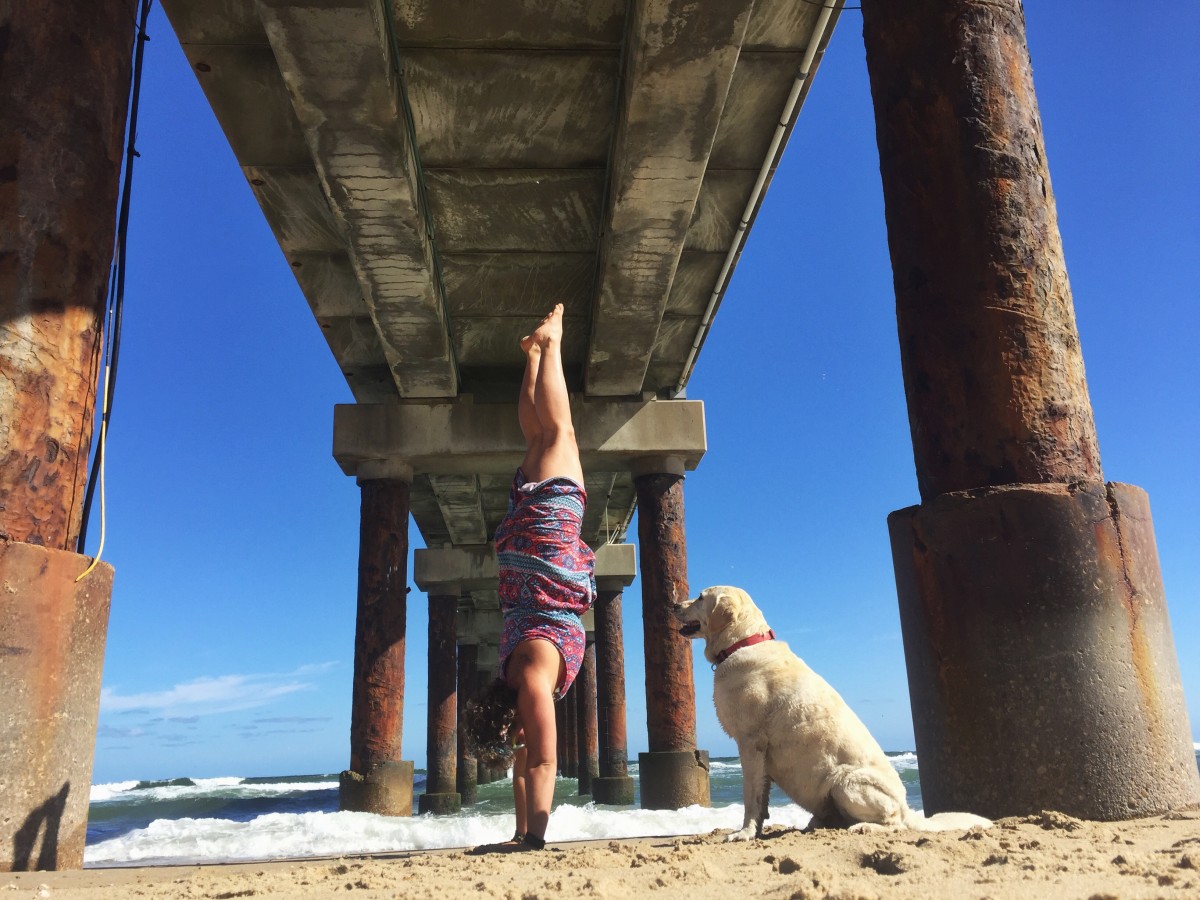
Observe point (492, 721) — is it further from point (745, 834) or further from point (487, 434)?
point (487, 434)

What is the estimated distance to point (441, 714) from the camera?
750 inches

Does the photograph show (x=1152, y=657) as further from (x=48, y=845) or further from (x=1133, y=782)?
(x=48, y=845)

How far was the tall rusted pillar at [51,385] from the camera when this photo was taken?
3.29 meters

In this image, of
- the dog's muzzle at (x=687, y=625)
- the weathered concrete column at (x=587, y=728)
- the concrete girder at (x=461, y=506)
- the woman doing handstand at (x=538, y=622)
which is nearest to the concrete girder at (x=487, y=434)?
the concrete girder at (x=461, y=506)

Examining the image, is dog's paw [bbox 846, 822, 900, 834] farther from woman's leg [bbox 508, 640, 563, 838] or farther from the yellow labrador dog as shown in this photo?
woman's leg [bbox 508, 640, 563, 838]

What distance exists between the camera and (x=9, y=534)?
3381 mm

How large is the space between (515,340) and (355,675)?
4329 millimetres

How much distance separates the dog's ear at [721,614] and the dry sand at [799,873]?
1.14 meters

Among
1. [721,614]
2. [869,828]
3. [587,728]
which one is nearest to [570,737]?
[587,728]

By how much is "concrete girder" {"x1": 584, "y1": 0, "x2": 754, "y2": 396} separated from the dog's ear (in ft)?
12.6

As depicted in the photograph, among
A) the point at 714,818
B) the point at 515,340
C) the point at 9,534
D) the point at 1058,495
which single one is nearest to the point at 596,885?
the point at 1058,495

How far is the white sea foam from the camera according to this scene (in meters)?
8.03

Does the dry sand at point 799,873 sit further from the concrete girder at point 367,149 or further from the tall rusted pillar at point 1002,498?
the concrete girder at point 367,149

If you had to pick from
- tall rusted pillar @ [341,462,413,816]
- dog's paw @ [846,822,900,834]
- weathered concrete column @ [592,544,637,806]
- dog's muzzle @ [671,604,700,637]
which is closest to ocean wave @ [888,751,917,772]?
weathered concrete column @ [592,544,637,806]
